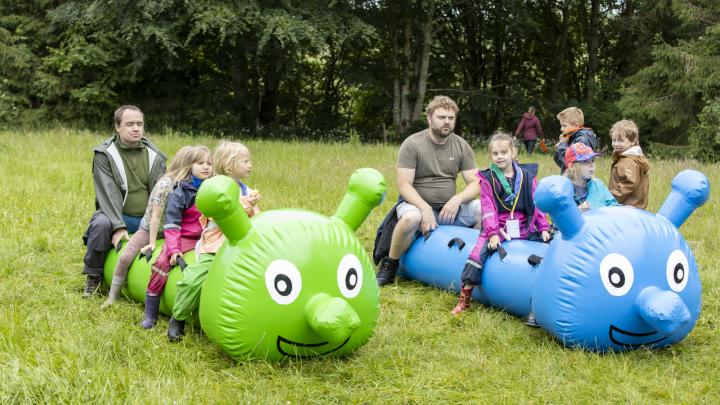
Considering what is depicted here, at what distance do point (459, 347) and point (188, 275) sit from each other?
1.71 meters

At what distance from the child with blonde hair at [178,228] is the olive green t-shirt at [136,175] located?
0.82 m

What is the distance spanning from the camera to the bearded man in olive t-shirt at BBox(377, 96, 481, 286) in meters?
5.81

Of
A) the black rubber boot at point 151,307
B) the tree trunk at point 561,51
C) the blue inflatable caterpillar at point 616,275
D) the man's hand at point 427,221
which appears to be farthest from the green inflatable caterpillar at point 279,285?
the tree trunk at point 561,51

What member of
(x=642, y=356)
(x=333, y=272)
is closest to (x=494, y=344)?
(x=642, y=356)

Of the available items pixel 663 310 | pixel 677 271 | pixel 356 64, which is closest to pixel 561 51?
pixel 356 64

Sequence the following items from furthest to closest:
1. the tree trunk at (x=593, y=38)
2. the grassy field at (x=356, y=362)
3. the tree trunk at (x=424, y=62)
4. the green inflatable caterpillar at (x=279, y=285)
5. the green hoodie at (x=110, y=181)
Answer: the tree trunk at (x=593, y=38) < the tree trunk at (x=424, y=62) < the green hoodie at (x=110, y=181) < the green inflatable caterpillar at (x=279, y=285) < the grassy field at (x=356, y=362)

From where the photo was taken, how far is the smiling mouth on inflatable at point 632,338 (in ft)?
13.1

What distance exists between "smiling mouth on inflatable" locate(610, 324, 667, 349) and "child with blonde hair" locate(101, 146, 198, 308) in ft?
9.33

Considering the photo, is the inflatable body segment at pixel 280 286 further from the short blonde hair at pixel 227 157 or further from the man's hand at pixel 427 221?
the man's hand at pixel 427 221

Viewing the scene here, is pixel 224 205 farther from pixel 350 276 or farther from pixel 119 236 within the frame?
pixel 119 236

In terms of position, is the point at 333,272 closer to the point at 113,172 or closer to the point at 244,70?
the point at 113,172

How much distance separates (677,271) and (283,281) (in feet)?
7.43

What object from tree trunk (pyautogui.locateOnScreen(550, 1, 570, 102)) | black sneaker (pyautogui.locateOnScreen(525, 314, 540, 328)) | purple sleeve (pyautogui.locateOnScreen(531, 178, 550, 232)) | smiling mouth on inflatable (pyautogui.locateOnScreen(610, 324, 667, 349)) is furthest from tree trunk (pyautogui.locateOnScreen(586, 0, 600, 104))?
smiling mouth on inflatable (pyautogui.locateOnScreen(610, 324, 667, 349))

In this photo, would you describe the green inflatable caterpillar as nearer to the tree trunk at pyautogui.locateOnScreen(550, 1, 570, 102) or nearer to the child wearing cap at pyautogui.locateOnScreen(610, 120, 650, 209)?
the child wearing cap at pyautogui.locateOnScreen(610, 120, 650, 209)
